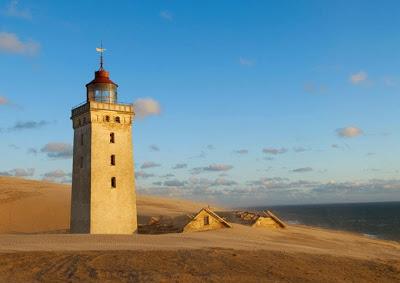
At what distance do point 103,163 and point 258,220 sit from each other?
546 inches

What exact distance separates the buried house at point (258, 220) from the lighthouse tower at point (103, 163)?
32.9ft

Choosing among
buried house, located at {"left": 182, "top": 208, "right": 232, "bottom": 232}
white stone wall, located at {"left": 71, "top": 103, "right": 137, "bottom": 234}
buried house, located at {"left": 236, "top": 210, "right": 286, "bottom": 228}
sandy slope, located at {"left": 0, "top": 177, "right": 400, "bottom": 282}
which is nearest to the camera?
sandy slope, located at {"left": 0, "top": 177, "right": 400, "bottom": 282}

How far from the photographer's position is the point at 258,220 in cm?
3819

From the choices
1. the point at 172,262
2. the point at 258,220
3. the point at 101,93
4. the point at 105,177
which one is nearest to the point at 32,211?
the point at 105,177

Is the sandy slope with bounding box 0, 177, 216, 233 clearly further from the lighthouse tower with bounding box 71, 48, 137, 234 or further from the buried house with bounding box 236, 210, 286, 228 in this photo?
the buried house with bounding box 236, 210, 286, 228

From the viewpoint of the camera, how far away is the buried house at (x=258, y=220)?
125 feet

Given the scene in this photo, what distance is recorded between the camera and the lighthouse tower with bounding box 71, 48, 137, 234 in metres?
30.8

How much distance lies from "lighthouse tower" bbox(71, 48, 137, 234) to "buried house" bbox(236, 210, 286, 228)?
1003 centimetres

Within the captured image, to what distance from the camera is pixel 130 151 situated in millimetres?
32969

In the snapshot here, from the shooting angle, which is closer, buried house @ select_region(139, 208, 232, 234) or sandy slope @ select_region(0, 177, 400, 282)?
sandy slope @ select_region(0, 177, 400, 282)

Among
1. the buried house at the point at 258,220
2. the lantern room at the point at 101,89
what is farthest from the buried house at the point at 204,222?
the lantern room at the point at 101,89

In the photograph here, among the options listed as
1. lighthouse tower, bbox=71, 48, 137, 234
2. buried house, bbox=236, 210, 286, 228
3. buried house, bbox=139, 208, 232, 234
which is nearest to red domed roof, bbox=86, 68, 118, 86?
lighthouse tower, bbox=71, 48, 137, 234

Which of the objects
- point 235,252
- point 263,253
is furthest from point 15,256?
point 263,253

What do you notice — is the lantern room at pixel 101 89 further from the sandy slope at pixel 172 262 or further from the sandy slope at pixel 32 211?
the sandy slope at pixel 32 211
